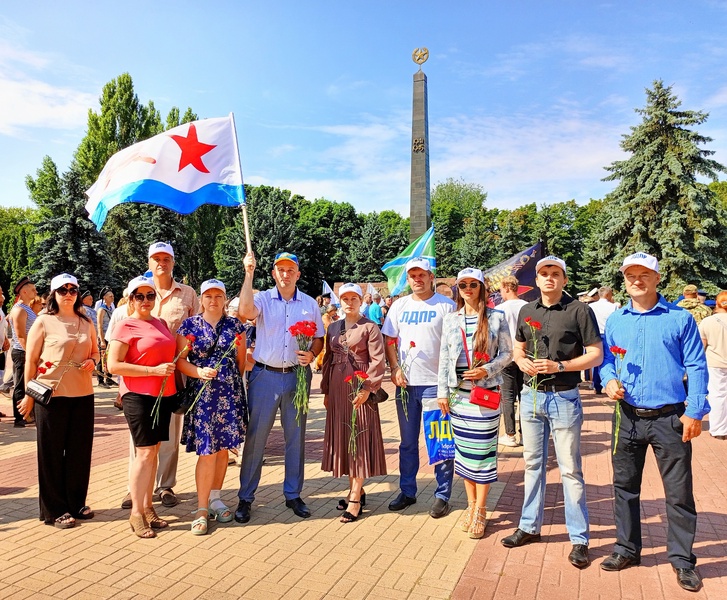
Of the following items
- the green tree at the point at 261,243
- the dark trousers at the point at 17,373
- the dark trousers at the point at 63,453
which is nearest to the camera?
the dark trousers at the point at 63,453

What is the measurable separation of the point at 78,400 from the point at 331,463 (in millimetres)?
2220

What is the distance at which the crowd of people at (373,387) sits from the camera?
3.54m

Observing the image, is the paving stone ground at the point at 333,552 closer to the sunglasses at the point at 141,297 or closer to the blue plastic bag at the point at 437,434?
the blue plastic bag at the point at 437,434

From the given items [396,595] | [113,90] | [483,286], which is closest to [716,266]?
[483,286]

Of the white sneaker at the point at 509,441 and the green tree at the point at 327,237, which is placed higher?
the green tree at the point at 327,237

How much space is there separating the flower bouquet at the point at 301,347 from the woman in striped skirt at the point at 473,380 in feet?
3.69

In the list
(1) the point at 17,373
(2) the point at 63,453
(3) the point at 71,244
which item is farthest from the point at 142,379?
(3) the point at 71,244

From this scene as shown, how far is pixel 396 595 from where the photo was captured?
10.8ft

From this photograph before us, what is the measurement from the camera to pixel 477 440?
418 cm

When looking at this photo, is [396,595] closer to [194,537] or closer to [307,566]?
[307,566]

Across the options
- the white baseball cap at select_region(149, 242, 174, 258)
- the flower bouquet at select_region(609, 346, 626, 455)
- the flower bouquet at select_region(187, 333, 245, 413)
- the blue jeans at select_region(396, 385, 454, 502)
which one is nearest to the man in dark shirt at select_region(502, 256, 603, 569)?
the flower bouquet at select_region(609, 346, 626, 455)

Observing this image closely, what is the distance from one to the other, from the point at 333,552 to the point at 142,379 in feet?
6.46

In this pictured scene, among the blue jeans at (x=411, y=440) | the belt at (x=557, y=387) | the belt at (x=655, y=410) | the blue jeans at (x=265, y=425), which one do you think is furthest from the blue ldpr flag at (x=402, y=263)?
the belt at (x=655, y=410)

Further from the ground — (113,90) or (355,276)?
(113,90)
